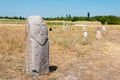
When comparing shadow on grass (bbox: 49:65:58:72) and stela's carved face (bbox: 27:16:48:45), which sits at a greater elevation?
stela's carved face (bbox: 27:16:48:45)

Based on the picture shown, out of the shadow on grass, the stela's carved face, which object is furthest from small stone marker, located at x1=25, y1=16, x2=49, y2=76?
the shadow on grass

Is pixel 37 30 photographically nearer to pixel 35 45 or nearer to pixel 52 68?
pixel 35 45

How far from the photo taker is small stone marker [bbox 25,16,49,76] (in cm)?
895

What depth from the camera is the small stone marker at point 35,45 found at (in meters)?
8.95

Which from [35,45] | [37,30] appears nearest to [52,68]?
[35,45]

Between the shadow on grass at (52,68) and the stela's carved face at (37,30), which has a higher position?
the stela's carved face at (37,30)

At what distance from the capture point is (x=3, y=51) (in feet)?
45.1

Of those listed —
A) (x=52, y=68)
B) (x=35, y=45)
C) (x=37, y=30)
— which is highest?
(x=37, y=30)

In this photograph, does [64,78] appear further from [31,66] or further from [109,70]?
[109,70]

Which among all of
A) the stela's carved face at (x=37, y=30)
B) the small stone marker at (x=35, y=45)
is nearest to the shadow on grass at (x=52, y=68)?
the small stone marker at (x=35, y=45)

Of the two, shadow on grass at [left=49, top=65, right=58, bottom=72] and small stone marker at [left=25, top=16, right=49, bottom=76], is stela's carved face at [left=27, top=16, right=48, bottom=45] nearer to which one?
small stone marker at [left=25, top=16, right=49, bottom=76]

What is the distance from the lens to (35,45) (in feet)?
29.5

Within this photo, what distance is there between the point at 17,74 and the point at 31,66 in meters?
0.59

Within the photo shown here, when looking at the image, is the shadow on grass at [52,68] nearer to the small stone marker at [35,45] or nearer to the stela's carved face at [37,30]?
the small stone marker at [35,45]
